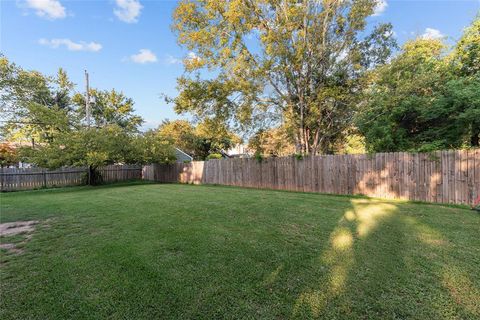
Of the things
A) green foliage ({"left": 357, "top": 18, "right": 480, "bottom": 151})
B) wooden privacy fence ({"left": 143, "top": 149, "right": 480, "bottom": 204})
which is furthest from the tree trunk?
wooden privacy fence ({"left": 143, "top": 149, "right": 480, "bottom": 204})

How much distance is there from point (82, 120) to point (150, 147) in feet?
43.1

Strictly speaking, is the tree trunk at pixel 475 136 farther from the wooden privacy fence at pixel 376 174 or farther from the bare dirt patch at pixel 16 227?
the bare dirt patch at pixel 16 227

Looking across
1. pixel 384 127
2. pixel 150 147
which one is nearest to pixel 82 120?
pixel 150 147

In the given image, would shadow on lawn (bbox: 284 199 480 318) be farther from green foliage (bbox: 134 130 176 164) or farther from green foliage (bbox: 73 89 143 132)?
green foliage (bbox: 73 89 143 132)

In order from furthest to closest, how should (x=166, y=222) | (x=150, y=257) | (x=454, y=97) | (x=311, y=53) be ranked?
(x=311, y=53)
(x=454, y=97)
(x=166, y=222)
(x=150, y=257)

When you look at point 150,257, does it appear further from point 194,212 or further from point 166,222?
point 194,212

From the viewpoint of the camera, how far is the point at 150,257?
2.98 metres

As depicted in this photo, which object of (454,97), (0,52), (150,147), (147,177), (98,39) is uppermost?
(0,52)

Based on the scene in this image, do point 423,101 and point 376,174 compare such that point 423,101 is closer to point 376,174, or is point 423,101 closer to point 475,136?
point 475,136

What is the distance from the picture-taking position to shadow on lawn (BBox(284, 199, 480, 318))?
1.94 m

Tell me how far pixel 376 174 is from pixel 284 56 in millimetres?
5906

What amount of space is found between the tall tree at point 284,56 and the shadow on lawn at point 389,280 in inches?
315

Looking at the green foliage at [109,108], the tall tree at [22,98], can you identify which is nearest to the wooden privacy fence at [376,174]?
the tall tree at [22,98]

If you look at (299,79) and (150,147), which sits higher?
(299,79)
